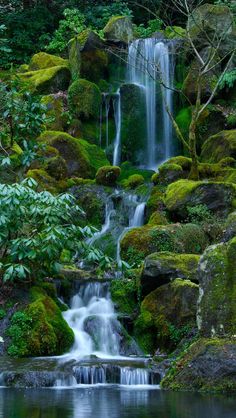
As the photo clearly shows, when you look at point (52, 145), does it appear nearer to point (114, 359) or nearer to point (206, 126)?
point (206, 126)

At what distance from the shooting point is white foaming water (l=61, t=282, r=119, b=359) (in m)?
11.9

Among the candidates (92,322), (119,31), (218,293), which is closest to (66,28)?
(119,31)

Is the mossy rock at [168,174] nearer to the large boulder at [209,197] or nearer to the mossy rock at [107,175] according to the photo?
the mossy rock at [107,175]

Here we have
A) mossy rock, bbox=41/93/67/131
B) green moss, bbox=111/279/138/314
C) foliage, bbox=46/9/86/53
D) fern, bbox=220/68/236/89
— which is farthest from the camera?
foliage, bbox=46/9/86/53

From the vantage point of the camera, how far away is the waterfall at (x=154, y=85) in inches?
844

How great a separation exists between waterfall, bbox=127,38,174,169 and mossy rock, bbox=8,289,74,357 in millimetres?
9777

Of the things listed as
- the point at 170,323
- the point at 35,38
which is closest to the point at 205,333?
the point at 170,323

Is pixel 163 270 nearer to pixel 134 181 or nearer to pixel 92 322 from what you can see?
pixel 92 322

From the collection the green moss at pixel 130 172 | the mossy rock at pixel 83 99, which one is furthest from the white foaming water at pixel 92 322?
the mossy rock at pixel 83 99

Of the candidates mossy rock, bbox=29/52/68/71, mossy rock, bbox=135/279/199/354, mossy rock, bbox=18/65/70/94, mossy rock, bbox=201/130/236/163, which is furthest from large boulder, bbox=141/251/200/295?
mossy rock, bbox=29/52/68/71

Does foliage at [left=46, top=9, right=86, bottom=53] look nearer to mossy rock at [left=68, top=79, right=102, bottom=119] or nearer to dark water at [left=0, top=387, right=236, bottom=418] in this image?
mossy rock at [left=68, top=79, right=102, bottom=119]

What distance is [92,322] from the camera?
12.4m

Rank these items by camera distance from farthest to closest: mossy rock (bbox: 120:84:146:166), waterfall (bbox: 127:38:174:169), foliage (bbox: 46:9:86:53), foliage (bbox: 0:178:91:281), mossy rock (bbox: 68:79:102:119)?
foliage (bbox: 46:9:86:53) < mossy rock (bbox: 68:79:102:119) < mossy rock (bbox: 120:84:146:166) < waterfall (bbox: 127:38:174:169) < foliage (bbox: 0:178:91:281)

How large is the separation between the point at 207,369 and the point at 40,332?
3624 mm
